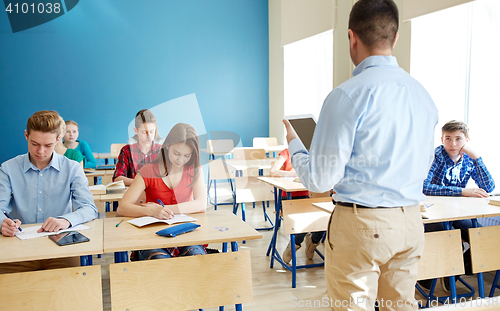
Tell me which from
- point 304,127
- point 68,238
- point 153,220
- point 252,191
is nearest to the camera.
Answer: point 304,127

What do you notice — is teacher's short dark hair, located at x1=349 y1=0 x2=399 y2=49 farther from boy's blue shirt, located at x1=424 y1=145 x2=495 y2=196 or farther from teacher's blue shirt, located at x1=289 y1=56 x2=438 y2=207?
boy's blue shirt, located at x1=424 y1=145 x2=495 y2=196

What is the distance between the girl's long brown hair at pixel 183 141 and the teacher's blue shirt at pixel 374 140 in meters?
0.66

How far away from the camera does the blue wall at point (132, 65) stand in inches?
221

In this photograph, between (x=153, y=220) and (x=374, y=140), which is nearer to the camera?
(x=374, y=140)

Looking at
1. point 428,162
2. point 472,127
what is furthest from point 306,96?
point 428,162

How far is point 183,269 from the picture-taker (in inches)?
63.0

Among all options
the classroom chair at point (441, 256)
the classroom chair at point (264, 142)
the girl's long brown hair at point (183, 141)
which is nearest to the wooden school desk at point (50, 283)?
the girl's long brown hair at point (183, 141)

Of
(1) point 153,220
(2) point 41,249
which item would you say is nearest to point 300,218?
(1) point 153,220

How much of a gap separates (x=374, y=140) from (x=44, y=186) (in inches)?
65.1

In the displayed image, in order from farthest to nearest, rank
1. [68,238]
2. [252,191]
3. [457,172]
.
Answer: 1. [252,191]
2. [457,172]
3. [68,238]

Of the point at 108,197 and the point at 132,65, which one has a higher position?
the point at 132,65

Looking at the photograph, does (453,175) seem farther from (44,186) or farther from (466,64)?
(44,186)

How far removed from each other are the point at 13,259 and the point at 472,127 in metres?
3.35

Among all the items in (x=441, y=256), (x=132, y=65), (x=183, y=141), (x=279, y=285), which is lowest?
(x=279, y=285)
